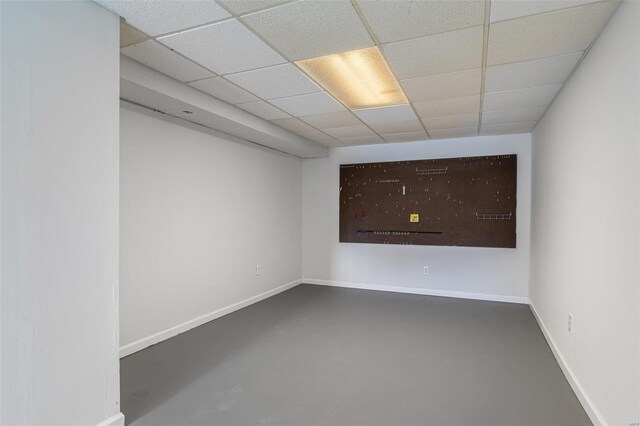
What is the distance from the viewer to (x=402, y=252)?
546 centimetres

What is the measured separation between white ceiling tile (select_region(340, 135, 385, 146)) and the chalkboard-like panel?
0.38 meters

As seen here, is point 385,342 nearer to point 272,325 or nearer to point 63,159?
point 272,325

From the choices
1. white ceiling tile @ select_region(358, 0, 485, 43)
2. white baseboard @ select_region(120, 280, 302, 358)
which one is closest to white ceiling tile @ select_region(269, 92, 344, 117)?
white ceiling tile @ select_region(358, 0, 485, 43)

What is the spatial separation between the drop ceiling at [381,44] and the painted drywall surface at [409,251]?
1.51 meters

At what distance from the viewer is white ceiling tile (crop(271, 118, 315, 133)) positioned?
409 cm

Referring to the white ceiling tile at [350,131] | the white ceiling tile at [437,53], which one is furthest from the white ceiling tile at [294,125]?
the white ceiling tile at [437,53]

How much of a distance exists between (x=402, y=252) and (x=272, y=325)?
2.53 m

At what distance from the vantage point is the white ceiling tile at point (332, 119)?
3.86 metres

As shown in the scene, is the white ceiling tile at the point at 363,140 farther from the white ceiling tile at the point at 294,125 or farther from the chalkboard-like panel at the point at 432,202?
the white ceiling tile at the point at 294,125

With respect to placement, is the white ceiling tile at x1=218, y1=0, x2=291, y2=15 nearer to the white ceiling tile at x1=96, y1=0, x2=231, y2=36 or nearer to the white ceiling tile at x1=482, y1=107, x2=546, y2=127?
the white ceiling tile at x1=96, y1=0, x2=231, y2=36

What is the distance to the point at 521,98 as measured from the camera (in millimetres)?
3268

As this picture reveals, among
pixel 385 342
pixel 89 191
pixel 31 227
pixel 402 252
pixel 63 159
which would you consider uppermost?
pixel 63 159

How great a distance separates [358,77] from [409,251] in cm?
324

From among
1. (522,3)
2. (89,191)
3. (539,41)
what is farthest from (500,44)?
(89,191)
